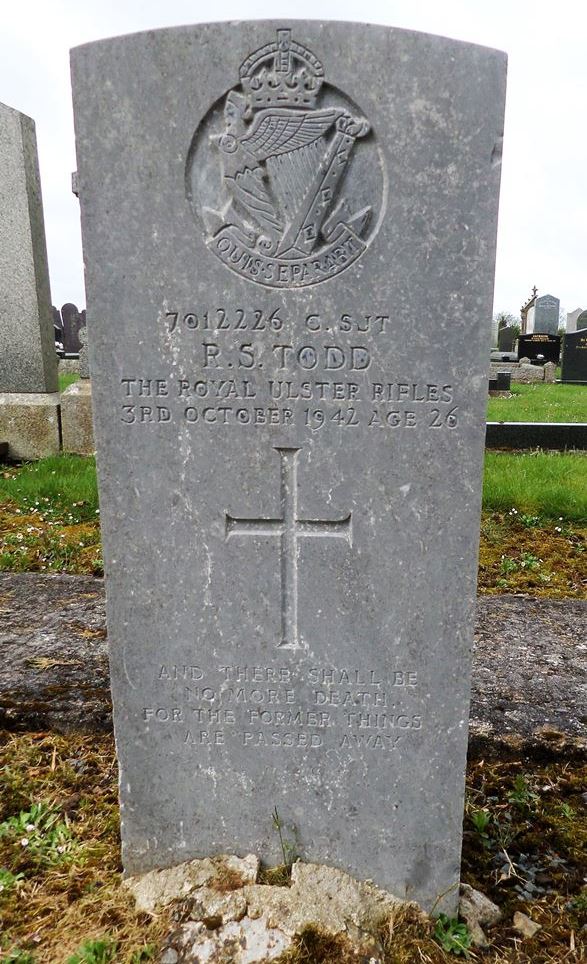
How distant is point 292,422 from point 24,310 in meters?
5.95

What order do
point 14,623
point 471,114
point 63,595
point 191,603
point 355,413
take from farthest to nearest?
1. point 63,595
2. point 14,623
3. point 191,603
4. point 355,413
5. point 471,114

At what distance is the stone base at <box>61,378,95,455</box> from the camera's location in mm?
6974

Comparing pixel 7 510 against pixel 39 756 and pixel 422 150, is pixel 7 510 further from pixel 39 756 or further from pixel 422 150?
pixel 422 150

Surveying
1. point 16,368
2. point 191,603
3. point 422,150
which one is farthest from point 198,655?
point 16,368

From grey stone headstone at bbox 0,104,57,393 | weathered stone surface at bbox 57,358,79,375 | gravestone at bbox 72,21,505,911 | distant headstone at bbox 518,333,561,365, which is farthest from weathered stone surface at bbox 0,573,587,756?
distant headstone at bbox 518,333,561,365

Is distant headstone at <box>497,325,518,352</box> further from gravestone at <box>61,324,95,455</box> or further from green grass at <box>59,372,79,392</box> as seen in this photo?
gravestone at <box>61,324,95,455</box>

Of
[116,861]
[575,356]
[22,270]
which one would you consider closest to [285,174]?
[116,861]

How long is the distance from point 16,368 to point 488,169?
6354mm

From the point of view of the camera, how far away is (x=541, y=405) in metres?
12.3

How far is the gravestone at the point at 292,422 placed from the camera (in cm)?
173

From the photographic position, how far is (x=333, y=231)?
1.81 metres

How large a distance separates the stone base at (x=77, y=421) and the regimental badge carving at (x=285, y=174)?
5475 mm

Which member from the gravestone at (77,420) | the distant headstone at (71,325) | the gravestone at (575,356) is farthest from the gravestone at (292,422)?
the distant headstone at (71,325)

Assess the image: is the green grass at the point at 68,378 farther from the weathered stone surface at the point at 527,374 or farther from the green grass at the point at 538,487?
the weathered stone surface at the point at 527,374
